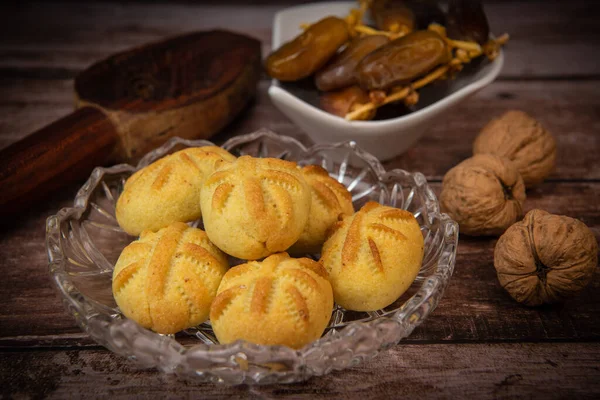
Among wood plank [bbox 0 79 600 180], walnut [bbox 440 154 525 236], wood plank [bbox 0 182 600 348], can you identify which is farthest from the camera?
wood plank [bbox 0 79 600 180]

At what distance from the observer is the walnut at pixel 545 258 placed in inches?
38.3

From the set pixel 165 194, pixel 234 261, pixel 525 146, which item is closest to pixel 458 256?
pixel 525 146

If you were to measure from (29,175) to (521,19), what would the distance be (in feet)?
6.12

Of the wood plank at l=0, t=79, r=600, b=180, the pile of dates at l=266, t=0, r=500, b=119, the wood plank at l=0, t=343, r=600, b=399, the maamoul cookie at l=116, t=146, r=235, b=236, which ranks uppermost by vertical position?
the pile of dates at l=266, t=0, r=500, b=119

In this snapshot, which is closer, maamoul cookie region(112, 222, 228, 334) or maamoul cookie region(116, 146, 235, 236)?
maamoul cookie region(112, 222, 228, 334)

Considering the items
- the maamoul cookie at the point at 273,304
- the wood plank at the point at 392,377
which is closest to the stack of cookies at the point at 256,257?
the maamoul cookie at the point at 273,304

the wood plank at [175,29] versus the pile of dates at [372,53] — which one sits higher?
the pile of dates at [372,53]

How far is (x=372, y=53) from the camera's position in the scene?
1335 millimetres

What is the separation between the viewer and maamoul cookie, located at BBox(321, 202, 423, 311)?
2.95 ft

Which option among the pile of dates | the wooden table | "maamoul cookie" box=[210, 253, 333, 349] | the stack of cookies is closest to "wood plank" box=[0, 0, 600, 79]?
the wooden table

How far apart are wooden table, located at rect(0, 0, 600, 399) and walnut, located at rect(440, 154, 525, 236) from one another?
0.07 metres

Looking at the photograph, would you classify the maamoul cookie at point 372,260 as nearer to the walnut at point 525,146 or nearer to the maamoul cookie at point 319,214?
the maamoul cookie at point 319,214

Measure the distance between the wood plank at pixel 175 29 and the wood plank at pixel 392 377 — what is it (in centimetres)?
117

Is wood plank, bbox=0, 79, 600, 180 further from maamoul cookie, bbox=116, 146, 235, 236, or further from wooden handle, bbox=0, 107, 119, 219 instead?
maamoul cookie, bbox=116, 146, 235, 236
